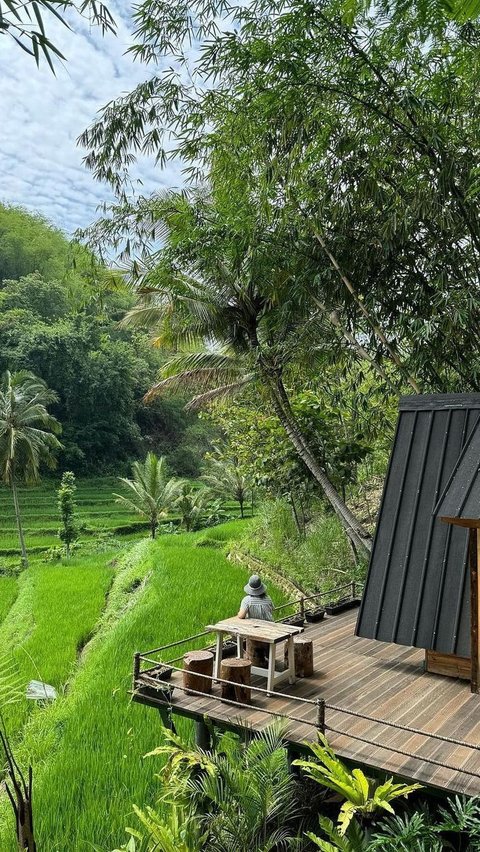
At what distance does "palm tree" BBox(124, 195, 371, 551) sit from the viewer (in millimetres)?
8422

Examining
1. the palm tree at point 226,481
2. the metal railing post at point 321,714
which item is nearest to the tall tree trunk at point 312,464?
the metal railing post at point 321,714

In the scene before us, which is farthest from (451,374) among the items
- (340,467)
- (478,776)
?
(478,776)

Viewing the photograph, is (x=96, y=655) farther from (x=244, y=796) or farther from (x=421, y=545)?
(x=421, y=545)

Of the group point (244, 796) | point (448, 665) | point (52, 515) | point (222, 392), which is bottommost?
point (52, 515)

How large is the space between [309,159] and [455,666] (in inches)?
227

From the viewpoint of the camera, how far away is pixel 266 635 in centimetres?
543

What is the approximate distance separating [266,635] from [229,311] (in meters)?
7.43

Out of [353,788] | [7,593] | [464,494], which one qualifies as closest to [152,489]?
[7,593]

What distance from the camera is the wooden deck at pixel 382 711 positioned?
409cm

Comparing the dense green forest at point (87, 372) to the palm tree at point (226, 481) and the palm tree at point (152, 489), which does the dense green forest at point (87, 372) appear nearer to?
the palm tree at point (226, 481)

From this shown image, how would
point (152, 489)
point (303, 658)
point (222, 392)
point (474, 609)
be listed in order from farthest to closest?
point (152, 489), point (222, 392), point (303, 658), point (474, 609)

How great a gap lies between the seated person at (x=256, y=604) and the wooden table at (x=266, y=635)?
212 mm

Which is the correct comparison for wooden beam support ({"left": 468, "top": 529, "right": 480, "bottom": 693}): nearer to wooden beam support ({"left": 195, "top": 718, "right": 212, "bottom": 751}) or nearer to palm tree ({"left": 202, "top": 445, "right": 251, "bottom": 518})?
wooden beam support ({"left": 195, "top": 718, "right": 212, "bottom": 751})

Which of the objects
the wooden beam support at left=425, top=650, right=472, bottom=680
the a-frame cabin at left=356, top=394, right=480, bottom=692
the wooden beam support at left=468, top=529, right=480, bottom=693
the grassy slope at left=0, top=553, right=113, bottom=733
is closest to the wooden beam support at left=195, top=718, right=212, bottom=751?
the a-frame cabin at left=356, top=394, right=480, bottom=692
